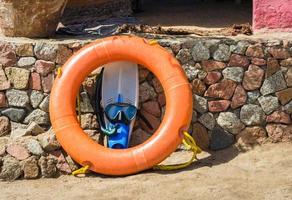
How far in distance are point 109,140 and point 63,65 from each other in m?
0.77

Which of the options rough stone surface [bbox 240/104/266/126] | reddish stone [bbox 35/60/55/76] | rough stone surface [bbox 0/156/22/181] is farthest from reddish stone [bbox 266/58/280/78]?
rough stone surface [bbox 0/156/22/181]

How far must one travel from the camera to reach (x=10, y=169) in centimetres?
538

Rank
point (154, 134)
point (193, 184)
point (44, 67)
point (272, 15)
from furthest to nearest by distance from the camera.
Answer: point (272, 15) < point (44, 67) < point (154, 134) < point (193, 184)

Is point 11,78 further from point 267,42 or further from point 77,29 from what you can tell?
point 267,42

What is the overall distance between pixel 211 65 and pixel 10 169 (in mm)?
1993

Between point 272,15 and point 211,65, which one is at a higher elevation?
point 272,15

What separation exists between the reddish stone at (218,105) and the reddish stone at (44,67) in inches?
57.8

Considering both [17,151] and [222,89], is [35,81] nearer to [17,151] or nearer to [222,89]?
[17,151]

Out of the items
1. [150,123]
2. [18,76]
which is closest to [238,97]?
[150,123]

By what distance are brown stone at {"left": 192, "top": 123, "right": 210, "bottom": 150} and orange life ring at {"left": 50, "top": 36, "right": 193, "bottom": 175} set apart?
0.50 metres

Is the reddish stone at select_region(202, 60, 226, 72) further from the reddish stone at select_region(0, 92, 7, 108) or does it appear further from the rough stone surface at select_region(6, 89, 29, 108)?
the reddish stone at select_region(0, 92, 7, 108)

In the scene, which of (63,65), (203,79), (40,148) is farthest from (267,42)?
(40,148)

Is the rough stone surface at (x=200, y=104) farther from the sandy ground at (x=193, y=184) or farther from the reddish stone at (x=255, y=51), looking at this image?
the reddish stone at (x=255, y=51)

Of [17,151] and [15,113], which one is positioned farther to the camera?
[15,113]
